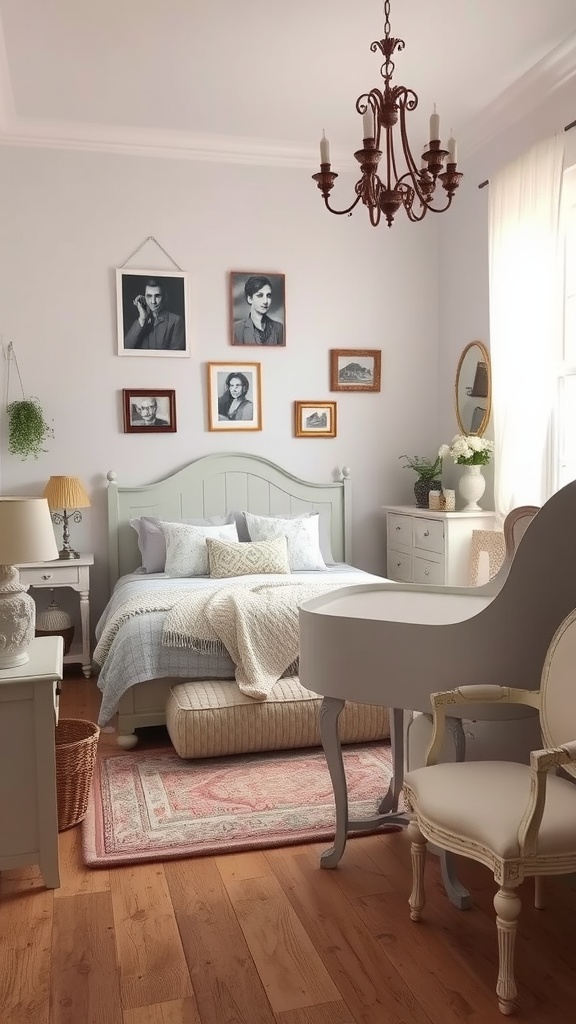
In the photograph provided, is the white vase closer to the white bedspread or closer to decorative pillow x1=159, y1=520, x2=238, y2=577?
decorative pillow x1=159, y1=520, x2=238, y2=577

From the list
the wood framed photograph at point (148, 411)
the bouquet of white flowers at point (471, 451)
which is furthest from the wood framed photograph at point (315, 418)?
the bouquet of white flowers at point (471, 451)

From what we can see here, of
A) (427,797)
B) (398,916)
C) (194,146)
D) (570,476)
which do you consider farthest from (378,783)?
(194,146)

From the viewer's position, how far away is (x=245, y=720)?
3.45m

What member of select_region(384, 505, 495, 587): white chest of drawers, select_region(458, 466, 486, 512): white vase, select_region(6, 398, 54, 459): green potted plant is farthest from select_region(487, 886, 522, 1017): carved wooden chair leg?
select_region(6, 398, 54, 459): green potted plant

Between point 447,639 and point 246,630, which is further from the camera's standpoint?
point 246,630

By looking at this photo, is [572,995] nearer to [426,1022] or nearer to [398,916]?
[426,1022]

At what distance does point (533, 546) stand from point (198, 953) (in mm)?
1373

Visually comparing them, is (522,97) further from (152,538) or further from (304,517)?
(152,538)

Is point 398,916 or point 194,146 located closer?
point 398,916

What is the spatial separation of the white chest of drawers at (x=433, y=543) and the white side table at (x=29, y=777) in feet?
8.76

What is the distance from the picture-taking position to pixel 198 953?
2164 millimetres

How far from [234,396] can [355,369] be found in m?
0.87

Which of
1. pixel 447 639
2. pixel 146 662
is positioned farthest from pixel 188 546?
pixel 447 639

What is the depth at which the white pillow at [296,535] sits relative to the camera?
199 inches
